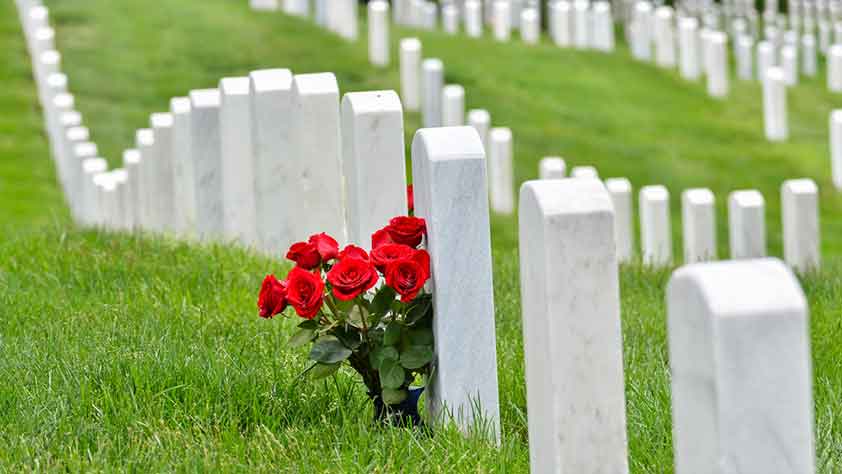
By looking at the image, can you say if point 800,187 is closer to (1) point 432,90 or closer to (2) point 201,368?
(1) point 432,90

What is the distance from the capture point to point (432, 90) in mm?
12156

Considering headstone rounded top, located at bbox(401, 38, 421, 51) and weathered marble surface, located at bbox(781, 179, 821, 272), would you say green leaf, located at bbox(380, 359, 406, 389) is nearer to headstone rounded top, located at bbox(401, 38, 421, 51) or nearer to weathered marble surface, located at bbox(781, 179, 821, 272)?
weathered marble surface, located at bbox(781, 179, 821, 272)

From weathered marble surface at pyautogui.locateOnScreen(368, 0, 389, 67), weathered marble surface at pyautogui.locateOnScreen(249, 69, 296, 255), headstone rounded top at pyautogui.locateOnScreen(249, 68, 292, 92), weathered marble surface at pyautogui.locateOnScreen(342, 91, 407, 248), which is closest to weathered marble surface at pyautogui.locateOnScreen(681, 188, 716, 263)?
weathered marble surface at pyautogui.locateOnScreen(249, 69, 296, 255)

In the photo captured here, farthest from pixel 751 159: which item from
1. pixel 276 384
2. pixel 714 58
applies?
pixel 276 384

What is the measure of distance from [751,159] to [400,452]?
1058 centimetres

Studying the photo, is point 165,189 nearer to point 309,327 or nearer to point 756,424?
point 309,327

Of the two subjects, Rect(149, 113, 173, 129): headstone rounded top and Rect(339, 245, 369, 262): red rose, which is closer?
Rect(339, 245, 369, 262): red rose

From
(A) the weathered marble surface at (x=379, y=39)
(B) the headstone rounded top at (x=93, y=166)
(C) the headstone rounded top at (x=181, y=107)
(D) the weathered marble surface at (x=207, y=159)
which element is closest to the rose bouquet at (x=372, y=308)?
(D) the weathered marble surface at (x=207, y=159)

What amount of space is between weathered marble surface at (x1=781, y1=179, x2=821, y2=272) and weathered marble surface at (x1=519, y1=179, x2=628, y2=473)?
553cm

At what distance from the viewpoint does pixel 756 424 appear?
6.49ft

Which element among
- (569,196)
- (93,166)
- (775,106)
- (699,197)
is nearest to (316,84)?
(569,196)

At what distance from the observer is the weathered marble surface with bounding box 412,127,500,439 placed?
318cm

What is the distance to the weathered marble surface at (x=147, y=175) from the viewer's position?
759 cm

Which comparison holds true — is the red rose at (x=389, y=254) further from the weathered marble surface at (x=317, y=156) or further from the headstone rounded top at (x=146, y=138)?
the headstone rounded top at (x=146, y=138)
